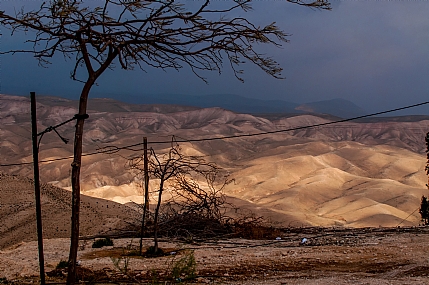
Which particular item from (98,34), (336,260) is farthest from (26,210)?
(98,34)

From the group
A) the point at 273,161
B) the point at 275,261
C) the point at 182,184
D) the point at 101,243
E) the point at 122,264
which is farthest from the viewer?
the point at 273,161

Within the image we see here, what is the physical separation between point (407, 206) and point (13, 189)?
26.4 metres

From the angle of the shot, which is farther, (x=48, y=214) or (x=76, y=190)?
(x=48, y=214)

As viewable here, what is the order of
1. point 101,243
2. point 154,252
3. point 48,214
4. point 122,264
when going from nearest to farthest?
point 122,264, point 154,252, point 101,243, point 48,214

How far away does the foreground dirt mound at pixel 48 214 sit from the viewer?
20828 mm

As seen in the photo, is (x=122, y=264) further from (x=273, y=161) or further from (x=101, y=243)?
(x=273, y=161)

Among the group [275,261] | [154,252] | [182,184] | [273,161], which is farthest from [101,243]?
[273,161]

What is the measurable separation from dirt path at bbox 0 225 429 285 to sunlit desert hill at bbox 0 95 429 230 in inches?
113

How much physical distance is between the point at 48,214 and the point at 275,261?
15.4m

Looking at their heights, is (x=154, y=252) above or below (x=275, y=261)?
below

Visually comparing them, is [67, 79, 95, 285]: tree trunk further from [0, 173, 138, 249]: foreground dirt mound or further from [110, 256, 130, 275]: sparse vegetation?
[0, 173, 138, 249]: foreground dirt mound

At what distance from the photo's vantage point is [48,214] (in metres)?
23.2

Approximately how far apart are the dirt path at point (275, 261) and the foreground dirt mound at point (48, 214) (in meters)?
5.63

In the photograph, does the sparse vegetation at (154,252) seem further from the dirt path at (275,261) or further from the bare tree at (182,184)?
the dirt path at (275,261)
